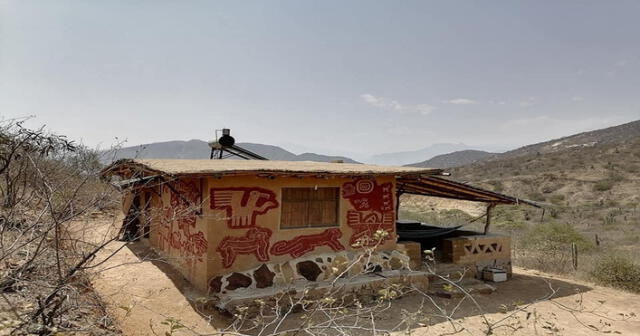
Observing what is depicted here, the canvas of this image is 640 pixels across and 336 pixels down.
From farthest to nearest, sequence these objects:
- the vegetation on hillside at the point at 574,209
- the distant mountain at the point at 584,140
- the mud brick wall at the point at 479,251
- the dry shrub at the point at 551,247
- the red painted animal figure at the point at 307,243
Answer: the distant mountain at the point at 584,140
the vegetation on hillside at the point at 574,209
the dry shrub at the point at 551,247
the mud brick wall at the point at 479,251
the red painted animal figure at the point at 307,243

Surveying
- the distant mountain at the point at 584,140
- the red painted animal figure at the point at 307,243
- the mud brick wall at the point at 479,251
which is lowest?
the mud brick wall at the point at 479,251

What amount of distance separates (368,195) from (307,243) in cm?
182

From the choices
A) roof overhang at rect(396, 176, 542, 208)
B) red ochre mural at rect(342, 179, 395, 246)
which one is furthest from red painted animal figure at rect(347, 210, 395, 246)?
roof overhang at rect(396, 176, 542, 208)

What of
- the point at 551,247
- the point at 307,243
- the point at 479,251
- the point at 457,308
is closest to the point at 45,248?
the point at 307,243

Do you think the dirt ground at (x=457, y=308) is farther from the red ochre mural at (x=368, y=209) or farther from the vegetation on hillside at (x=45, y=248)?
the red ochre mural at (x=368, y=209)

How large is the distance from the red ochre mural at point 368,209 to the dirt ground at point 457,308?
156 cm

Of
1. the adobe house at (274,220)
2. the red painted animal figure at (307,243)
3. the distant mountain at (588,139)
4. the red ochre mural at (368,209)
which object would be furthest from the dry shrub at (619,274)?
the distant mountain at (588,139)

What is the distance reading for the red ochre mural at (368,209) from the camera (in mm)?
9078

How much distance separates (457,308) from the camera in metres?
8.20

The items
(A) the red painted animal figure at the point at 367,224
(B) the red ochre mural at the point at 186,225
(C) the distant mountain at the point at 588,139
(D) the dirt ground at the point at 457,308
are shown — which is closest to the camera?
(D) the dirt ground at the point at 457,308

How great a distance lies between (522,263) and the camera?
13.0 metres

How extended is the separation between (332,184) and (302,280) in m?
2.07

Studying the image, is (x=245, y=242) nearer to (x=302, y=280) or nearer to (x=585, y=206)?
(x=302, y=280)

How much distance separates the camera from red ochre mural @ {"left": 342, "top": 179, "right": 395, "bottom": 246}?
9078mm
